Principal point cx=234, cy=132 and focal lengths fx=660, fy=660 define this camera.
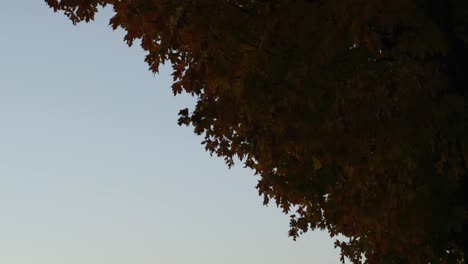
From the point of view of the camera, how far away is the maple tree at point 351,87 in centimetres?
725

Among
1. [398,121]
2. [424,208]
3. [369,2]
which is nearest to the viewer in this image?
[369,2]

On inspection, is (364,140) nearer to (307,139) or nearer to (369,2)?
(307,139)

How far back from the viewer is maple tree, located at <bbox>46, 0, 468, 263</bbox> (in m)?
7.25

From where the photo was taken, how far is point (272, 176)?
1072 centimetres

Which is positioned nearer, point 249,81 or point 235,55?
point 249,81

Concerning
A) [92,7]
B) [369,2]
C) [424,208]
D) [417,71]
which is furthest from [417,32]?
[92,7]

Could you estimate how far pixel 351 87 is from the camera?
24.5 feet

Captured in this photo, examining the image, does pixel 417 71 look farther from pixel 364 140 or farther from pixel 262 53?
pixel 262 53

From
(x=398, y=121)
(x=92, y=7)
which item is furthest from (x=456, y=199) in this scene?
(x=92, y=7)

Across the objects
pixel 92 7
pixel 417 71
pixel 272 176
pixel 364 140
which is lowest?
pixel 364 140

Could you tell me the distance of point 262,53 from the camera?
295 inches

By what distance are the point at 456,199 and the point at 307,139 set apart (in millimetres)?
2860

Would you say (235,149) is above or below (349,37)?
above

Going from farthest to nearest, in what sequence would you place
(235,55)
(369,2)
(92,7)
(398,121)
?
(92,7), (235,55), (398,121), (369,2)
